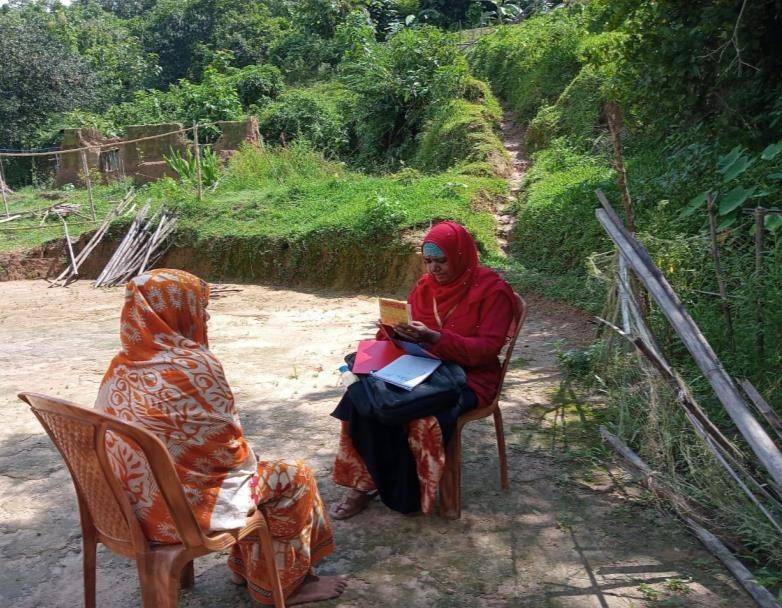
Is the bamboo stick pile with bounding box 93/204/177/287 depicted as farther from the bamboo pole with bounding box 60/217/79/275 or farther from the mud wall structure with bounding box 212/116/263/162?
the mud wall structure with bounding box 212/116/263/162

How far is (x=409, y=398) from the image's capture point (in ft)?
10.2

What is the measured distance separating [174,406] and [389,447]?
132cm

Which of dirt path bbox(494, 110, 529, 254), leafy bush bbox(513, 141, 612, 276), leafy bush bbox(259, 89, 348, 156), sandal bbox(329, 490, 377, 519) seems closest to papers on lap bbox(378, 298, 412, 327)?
sandal bbox(329, 490, 377, 519)

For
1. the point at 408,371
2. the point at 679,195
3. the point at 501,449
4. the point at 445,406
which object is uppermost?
the point at 679,195

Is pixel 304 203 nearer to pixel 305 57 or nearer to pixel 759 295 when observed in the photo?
pixel 759 295

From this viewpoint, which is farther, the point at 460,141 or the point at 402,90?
the point at 402,90

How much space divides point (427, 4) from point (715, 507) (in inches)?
1010

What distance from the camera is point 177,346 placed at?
232 cm

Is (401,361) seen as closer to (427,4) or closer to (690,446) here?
(690,446)

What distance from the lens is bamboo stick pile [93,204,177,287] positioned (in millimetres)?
11359

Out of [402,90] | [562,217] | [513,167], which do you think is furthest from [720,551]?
[402,90]

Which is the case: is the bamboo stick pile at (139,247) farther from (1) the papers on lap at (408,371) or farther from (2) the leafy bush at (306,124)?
(1) the papers on lap at (408,371)

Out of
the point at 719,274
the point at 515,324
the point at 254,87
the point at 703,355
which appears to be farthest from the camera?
the point at 254,87

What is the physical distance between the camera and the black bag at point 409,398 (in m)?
3.10
